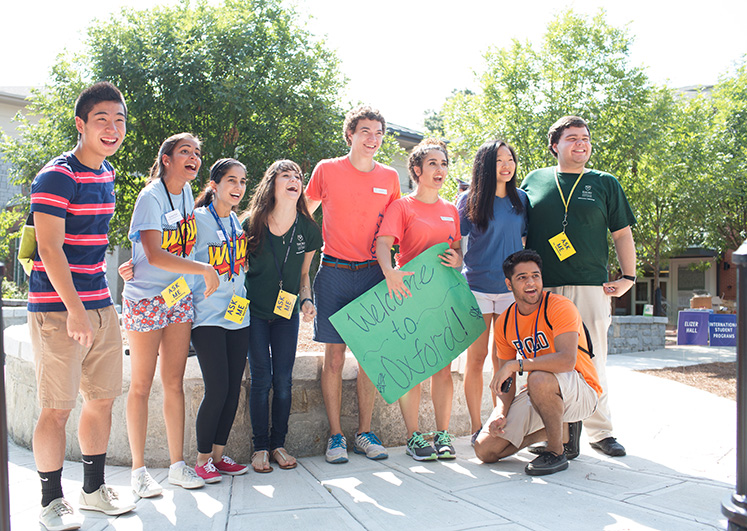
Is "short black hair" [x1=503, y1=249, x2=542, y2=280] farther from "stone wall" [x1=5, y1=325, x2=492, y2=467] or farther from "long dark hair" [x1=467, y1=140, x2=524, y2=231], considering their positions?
"stone wall" [x1=5, y1=325, x2=492, y2=467]

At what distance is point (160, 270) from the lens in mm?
3203

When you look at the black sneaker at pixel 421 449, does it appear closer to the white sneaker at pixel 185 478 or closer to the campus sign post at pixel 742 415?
the white sneaker at pixel 185 478

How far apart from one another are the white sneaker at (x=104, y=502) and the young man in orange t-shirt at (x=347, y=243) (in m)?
1.33

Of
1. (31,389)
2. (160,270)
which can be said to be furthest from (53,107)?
(160,270)

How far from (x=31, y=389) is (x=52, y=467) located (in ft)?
5.91

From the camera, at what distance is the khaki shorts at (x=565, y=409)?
3475 millimetres

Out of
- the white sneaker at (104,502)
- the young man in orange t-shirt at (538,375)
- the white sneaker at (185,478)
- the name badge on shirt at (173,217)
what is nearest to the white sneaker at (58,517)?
the white sneaker at (104,502)

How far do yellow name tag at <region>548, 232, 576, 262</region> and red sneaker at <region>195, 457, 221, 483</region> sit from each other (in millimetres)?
2613

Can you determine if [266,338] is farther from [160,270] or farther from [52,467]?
[52,467]

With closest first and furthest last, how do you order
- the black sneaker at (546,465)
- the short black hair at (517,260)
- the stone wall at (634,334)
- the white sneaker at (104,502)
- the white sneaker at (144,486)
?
the white sneaker at (104,502) < the white sneaker at (144,486) < the black sneaker at (546,465) < the short black hair at (517,260) < the stone wall at (634,334)

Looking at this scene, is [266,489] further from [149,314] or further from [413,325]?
[413,325]

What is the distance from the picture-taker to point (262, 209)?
3.72 m

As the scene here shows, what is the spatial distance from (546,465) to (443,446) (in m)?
0.68

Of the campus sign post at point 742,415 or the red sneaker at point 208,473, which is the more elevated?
the campus sign post at point 742,415
